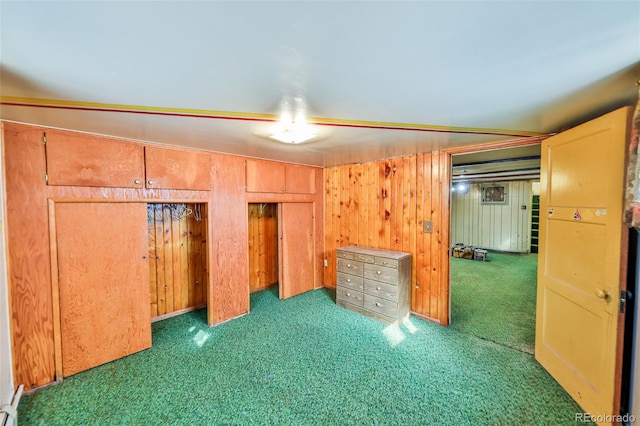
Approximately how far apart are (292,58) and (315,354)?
254 centimetres

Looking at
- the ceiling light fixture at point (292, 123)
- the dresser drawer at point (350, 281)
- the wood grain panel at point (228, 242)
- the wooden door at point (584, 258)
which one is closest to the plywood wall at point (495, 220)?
the dresser drawer at point (350, 281)

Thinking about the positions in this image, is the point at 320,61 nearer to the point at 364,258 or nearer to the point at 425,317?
the point at 364,258

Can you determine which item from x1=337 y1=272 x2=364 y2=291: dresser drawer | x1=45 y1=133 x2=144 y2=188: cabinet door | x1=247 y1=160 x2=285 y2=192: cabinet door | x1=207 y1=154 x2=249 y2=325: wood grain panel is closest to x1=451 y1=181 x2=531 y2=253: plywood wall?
x1=337 y1=272 x2=364 y2=291: dresser drawer

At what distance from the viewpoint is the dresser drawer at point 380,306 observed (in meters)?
Answer: 3.13

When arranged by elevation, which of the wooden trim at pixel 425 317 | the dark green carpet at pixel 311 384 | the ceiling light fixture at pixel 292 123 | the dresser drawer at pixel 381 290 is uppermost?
the ceiling light fixture at pixel 292 123

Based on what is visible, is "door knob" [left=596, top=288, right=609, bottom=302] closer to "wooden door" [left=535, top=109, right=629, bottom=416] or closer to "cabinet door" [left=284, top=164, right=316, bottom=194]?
"wooden door" [left=535, top=109, right=629, bottom=416]

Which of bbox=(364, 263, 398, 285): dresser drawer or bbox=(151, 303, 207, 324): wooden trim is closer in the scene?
bbox=(364, 263, 398, 285): dresser drawer

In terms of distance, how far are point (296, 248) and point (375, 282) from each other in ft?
4.64

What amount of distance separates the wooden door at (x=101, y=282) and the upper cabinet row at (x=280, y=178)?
1361 mm

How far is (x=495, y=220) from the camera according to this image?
288 inches

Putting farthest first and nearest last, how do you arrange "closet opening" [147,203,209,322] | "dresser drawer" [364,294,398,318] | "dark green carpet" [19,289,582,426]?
"closet opening" [147,203,209,322], "dresser drawer" [364,294,398,318], "dark green carpet" [19,289,582,426]

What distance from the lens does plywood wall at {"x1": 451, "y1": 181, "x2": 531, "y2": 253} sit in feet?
22.8

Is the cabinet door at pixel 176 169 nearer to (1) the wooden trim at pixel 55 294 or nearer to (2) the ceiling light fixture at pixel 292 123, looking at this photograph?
(1) the wooden trim at pixel 55 294

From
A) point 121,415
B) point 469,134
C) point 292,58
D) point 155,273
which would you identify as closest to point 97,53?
point 292,58
